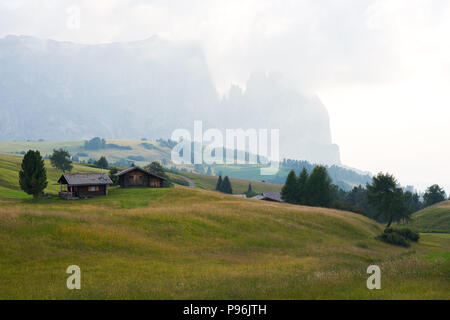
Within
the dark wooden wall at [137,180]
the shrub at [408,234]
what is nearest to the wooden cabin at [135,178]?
the dark wooden wall at [137,180]

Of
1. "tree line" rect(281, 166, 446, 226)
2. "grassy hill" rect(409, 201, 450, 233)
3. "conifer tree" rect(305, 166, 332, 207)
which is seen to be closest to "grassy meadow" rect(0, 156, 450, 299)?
"tree line" rect(281, 166, 446, 226)

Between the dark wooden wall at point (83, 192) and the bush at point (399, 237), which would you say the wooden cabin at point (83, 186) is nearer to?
the dark wooden wall at point (83, 192)

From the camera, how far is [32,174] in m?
69.2

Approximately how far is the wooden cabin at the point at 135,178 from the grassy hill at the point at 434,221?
222 feet

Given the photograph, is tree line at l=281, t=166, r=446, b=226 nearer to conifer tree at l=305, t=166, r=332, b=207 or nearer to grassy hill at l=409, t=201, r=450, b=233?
conifer tree at l=305, t=166, r=332, b=207

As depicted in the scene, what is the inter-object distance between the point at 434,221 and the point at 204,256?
82.4m

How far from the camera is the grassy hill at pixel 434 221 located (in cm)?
8912

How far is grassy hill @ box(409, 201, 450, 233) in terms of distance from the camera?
292 feet

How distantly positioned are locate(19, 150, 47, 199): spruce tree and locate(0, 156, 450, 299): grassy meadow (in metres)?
4.43

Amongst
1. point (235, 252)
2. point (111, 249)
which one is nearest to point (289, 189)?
point (235, 252)

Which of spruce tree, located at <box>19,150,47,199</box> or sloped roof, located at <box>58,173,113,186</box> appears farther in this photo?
sloped roof, located at <box>58,173,113,186</box>

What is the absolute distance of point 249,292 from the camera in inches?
Answer: 747
